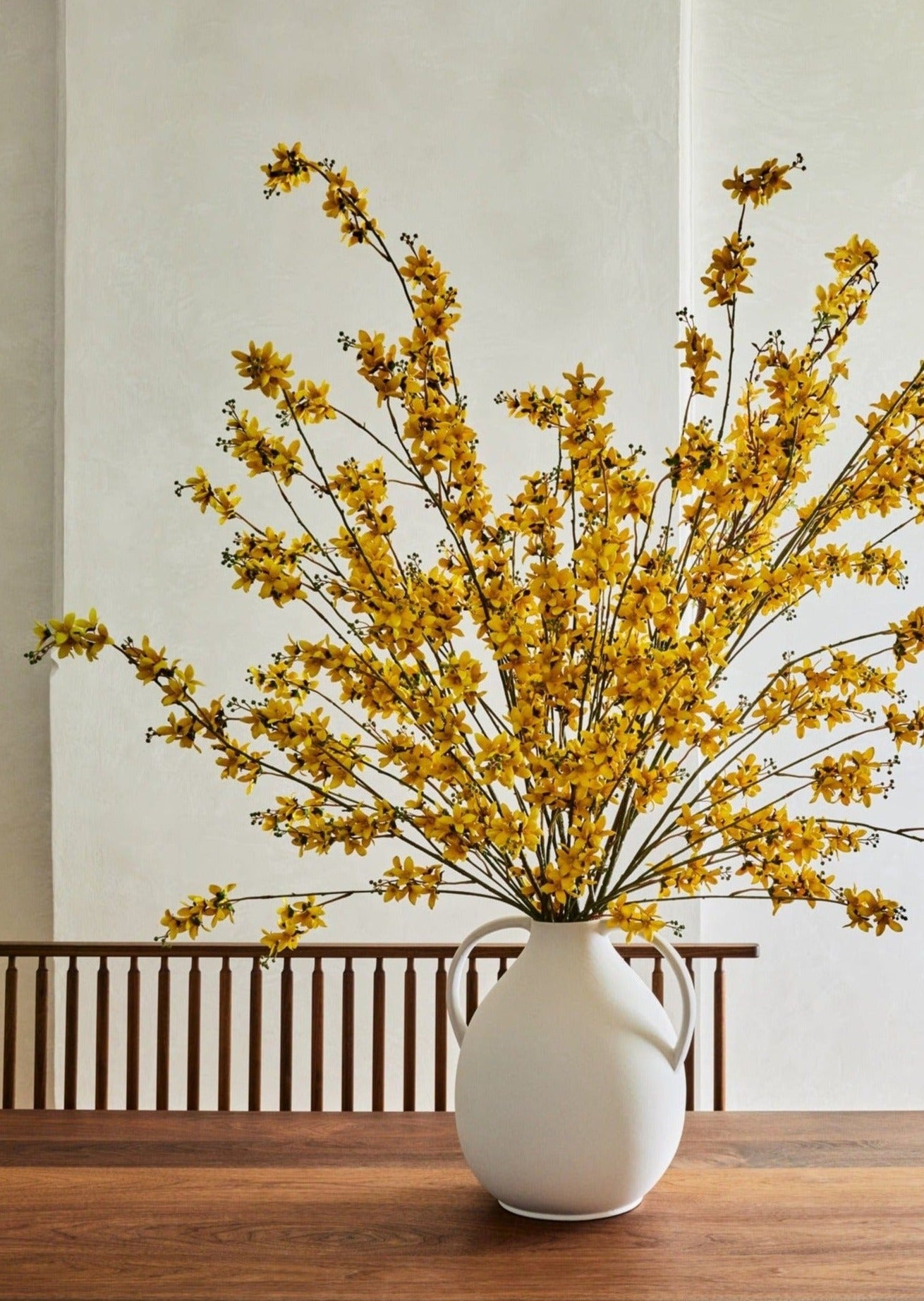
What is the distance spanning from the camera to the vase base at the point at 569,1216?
117 centimetres

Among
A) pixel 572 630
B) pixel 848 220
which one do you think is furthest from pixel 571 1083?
pixel 848 220

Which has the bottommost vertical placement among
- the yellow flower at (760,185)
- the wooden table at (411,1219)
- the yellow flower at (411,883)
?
the wooden table at (411,1219)

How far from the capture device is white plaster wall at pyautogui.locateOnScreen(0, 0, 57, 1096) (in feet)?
10.0

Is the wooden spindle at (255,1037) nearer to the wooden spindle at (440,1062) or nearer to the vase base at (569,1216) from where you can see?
the wooden spindle at (440,1062)

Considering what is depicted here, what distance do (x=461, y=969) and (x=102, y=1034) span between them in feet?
4.07

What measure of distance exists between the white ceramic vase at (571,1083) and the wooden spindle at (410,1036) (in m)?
Result: 0.99

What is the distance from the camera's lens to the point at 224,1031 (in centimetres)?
225

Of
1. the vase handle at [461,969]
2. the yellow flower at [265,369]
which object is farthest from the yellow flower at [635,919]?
the yellow flower at [265,369]

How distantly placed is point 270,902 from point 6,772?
80 centimetres

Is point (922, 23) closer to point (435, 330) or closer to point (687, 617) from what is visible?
point (687, 617)

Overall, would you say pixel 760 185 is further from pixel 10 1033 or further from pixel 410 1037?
pixel 10 1033

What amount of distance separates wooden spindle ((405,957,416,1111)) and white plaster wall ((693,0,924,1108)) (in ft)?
4.19

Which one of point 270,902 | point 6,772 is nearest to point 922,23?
point 270,902

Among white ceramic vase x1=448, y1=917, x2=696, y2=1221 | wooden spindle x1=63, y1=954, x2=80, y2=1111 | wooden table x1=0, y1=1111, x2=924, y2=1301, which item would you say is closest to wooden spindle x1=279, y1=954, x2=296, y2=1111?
wooden spindle x1=63, y1=954, x2=80, y2=1111
